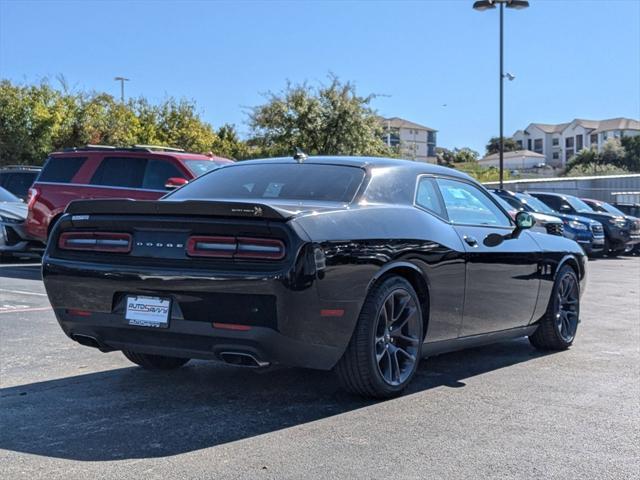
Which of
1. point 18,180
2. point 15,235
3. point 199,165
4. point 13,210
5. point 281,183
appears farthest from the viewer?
point 18,180

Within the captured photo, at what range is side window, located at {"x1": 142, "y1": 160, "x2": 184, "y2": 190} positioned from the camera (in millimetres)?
11742

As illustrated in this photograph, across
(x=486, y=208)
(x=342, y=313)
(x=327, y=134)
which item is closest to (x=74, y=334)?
(x=342, y=313)

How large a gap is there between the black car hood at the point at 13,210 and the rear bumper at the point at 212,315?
931cm

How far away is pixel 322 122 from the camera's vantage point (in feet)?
109

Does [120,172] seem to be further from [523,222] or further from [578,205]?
[578,205]

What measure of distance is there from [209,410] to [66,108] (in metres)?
27.1

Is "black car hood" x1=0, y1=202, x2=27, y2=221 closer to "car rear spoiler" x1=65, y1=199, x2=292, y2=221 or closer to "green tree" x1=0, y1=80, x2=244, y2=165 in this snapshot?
"car rear spoiler" x1=65, y1=199, x2=292, y2=221

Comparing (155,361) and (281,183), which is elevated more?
(281,183)

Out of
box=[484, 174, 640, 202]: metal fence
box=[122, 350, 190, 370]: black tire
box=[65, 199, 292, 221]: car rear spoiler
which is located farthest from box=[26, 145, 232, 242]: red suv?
box=[484, 174, 640, 202]: metal fence

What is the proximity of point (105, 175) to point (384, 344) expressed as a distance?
27.1ft

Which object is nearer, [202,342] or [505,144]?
[202,342]

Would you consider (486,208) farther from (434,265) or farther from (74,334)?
(74,334)

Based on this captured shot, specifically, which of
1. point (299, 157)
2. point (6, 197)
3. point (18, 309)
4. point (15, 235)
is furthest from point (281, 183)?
point (6, 197)

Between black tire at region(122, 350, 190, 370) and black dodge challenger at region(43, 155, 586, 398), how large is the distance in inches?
0.6
